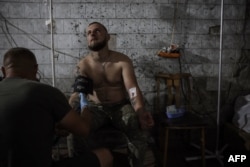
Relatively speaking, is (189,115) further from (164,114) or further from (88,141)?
(88,141)

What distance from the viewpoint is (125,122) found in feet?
7.31

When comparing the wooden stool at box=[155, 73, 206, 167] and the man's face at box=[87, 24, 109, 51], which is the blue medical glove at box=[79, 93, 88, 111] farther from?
the wooden stool at box=[155, 73, 206, 167]

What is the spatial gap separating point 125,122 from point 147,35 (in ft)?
4.33

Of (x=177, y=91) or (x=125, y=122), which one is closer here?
(x=125, y=122)

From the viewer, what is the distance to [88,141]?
2.22m

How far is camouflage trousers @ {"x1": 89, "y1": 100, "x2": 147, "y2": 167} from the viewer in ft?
6.98

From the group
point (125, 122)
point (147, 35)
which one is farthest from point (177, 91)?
point (125, 122)

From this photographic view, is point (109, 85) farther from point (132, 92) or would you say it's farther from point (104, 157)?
point (104, 157)

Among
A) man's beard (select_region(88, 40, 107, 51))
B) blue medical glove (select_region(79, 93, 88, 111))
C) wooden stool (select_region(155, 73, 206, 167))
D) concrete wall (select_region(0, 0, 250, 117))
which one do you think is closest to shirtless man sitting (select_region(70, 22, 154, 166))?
man's beard (select_region(88, 40, 107, 51))

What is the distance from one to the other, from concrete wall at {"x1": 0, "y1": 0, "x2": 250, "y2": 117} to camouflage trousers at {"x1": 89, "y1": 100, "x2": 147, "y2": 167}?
865 mm

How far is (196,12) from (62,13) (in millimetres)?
1641

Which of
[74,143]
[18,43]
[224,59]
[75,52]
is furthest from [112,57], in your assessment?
[224,59]

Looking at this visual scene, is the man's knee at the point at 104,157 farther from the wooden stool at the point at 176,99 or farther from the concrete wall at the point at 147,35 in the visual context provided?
the concrete wall at the point at 147,35

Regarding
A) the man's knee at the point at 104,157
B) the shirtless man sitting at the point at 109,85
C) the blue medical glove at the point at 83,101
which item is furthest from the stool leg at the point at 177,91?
the man's knee at the point at 104,157
